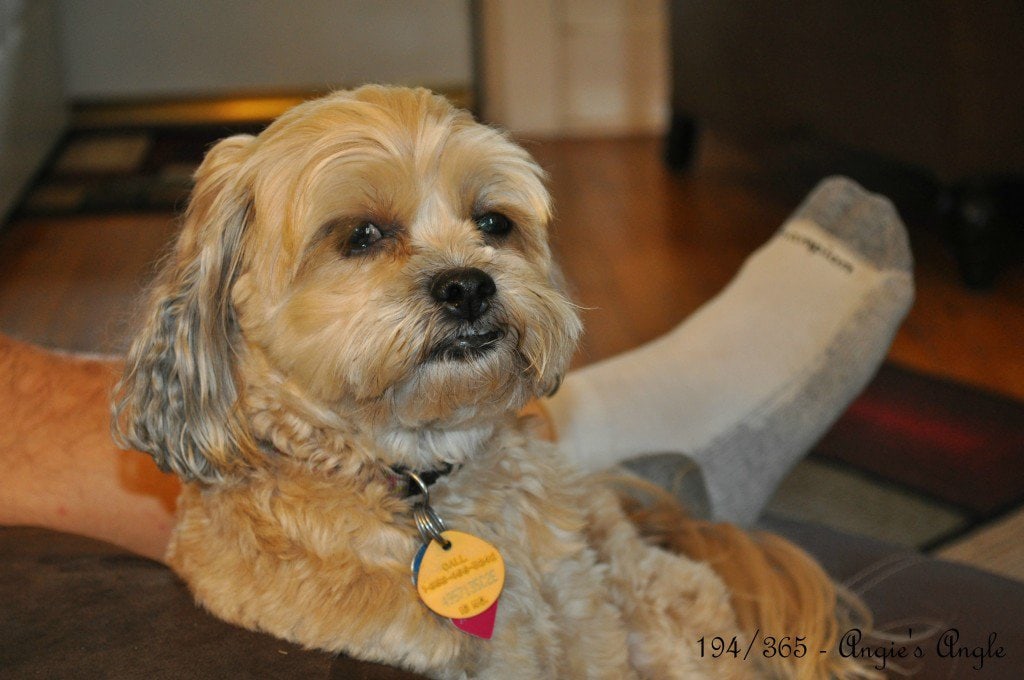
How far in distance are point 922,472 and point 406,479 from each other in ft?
5.56

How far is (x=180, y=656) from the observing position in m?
1.00

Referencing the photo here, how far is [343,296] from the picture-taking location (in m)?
1.19

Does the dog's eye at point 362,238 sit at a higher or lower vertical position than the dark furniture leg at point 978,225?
higher

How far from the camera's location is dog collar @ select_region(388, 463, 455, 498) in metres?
1.23

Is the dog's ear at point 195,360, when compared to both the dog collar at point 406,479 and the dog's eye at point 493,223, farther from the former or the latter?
the dog's eye at point 493,223

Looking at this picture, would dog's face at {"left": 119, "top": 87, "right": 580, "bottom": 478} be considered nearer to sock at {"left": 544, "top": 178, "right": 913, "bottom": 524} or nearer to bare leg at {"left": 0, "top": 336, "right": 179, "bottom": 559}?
bare leg at {"left": 0, "top": 336, "right": 179, "bottom": 559}

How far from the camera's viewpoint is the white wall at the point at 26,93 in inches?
156

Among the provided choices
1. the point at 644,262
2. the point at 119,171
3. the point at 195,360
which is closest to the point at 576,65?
the point at 644,262

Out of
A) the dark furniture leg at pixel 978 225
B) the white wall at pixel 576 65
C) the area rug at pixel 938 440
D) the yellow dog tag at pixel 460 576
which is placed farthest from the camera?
the white wall at pixel 576 65

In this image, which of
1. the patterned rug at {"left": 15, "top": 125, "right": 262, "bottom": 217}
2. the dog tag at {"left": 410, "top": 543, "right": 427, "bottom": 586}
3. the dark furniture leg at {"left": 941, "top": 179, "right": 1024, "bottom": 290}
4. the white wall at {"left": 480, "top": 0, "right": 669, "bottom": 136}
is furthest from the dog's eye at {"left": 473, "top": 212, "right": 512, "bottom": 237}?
the white wall at {"left": 480, "top": 0, "right": 669, "bottom": 136}

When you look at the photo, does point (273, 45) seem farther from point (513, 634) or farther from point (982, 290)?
point (513, 634)

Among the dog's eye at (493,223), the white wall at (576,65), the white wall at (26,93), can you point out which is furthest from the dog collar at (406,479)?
the white wall at (576,65)

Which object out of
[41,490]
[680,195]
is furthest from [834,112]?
[41,490]

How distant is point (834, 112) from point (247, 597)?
319 centimetres
